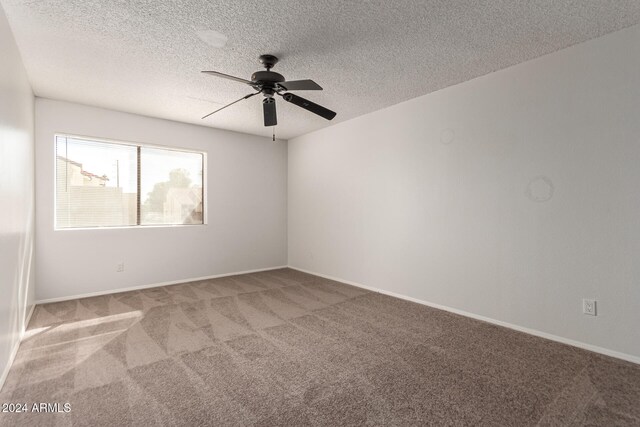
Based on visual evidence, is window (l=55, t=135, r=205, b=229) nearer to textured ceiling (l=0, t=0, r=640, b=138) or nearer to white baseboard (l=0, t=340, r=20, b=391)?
textured ceiling (l=0, t=0, r=640, b=138)

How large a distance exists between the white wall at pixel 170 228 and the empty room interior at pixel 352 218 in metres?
0.04

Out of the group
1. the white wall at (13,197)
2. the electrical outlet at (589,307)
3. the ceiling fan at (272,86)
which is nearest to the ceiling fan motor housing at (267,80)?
the ceiling fan at (272,86)

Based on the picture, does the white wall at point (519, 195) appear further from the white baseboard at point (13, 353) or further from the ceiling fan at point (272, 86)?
the white baseboard at point (13, 353)

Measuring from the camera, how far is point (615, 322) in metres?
2.42

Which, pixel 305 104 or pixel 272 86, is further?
pixel 305 104

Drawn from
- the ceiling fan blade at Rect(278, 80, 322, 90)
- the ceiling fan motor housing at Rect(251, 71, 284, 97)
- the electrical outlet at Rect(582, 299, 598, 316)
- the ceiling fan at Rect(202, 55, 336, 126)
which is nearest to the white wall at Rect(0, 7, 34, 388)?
the ceiling fan at Rect(202, 55, 336, 126)

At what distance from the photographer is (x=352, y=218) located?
4.74 m

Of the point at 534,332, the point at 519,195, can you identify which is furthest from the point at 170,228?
the point at 534,332

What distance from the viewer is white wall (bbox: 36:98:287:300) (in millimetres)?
3854

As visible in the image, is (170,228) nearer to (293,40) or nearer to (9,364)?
(9,364)

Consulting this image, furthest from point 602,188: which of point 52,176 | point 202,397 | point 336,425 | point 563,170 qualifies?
point 52,176

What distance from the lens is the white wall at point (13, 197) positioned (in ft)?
6.82

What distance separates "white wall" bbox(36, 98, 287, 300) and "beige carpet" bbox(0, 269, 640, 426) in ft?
2.41

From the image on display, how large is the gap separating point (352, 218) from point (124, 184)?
3410 millimetres
